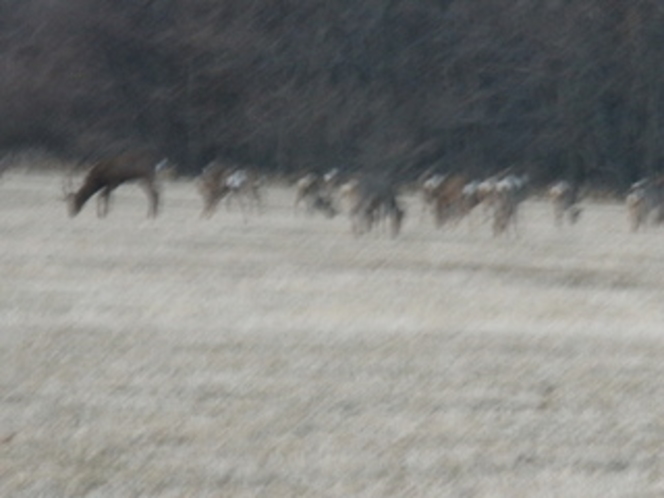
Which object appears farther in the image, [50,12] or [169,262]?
[50,12]

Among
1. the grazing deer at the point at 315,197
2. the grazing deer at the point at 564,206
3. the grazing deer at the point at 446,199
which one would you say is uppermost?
the grazing deer at the point at 446,199

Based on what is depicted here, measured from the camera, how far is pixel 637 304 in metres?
16.9

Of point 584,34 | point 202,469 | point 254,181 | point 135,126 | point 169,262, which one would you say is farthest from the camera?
point 135,126

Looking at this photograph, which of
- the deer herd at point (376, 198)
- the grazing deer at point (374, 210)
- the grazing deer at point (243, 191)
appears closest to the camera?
the grazing deer at point (374, 210)

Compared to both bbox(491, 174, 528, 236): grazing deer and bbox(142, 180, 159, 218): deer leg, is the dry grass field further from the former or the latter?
bbox(142, 180, 159, 218): deer leg

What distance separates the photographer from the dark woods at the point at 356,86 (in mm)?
47438

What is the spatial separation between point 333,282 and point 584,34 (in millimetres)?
29948

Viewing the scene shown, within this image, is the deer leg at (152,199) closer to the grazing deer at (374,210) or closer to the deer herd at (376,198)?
the deer herd at (376,198)

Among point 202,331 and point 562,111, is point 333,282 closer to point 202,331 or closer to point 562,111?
point 202,331

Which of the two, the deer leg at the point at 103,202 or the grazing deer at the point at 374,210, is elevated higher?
the grazing deer at the point at 374,210

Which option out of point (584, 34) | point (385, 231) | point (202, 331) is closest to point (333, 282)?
point (202, 331)

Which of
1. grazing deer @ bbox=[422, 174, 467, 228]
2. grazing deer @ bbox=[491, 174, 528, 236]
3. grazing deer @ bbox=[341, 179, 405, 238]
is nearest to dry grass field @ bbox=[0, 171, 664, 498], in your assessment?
grazing deer @ bbox=[341, 179, 405, 238]

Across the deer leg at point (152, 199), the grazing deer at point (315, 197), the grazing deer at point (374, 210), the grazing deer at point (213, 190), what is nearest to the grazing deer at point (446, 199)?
the grazing deer at point (374, 210)

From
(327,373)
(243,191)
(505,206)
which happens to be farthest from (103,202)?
(327,373)
